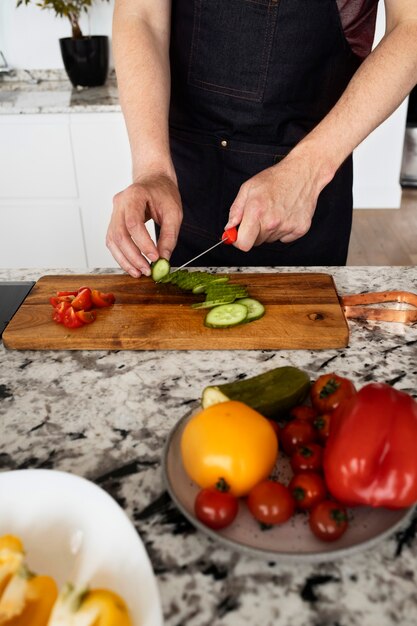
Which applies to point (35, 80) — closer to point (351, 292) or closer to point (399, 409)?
point (351, 292)

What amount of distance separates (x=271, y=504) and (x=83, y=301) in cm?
65

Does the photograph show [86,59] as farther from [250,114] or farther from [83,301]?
[83,301]

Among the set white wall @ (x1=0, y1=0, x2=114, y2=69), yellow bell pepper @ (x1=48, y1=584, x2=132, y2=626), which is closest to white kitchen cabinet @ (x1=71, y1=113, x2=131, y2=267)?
white wall @ (x1=0, y1=0, x2=114, y2=69)

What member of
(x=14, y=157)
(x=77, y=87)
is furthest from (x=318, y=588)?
→ (x=77, y=87)

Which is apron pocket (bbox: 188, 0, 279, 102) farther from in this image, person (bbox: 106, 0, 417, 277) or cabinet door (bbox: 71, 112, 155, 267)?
cabinet door (bbox: 71, 112, 155, 267)

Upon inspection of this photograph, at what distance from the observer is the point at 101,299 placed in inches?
47.8

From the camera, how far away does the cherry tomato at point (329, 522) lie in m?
0.63

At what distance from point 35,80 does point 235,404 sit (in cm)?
297

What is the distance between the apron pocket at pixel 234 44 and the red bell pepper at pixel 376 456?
1053 millimetres

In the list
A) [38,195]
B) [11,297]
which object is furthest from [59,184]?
[11,297]

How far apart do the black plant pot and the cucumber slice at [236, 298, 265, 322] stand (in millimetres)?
2134

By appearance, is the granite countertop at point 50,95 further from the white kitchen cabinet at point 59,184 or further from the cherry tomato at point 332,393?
the cherry tomato at point 332,393

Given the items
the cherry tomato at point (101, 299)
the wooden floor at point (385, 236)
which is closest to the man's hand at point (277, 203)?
the cherry tomato at point (101, 299)

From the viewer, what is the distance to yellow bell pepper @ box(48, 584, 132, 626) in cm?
50
